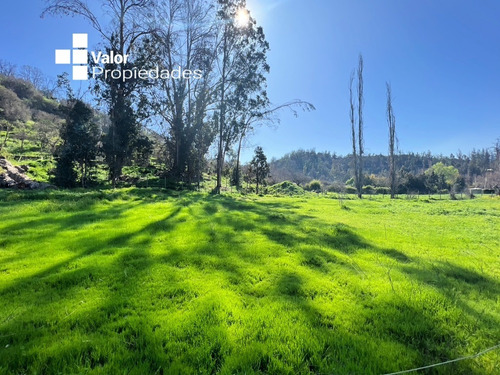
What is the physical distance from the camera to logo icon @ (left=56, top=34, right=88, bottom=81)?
1792 cm

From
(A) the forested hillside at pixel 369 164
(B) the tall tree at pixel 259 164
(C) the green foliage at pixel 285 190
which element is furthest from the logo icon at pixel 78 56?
(A) the forested hillside at pixel 369 164

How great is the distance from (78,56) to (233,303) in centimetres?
2335

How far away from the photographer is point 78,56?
747 inches

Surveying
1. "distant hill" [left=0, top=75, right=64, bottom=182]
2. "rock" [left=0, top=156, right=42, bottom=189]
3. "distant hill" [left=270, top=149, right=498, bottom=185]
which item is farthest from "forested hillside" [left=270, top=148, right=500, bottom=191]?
"rock" [left=0, top=156, right=42, bottom=189]

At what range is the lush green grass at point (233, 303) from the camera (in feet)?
7.19

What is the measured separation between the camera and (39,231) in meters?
5.43

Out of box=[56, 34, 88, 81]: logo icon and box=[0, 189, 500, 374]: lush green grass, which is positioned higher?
box=[56, 34, 88, 81]: logo icon

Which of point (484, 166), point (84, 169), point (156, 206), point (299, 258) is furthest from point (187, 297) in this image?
point (484, 166)

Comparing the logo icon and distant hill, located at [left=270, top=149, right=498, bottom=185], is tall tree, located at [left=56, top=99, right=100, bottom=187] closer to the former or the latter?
the logo icon

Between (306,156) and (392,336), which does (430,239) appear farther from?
(306,156)

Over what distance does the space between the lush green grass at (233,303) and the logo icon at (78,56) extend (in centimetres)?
1740

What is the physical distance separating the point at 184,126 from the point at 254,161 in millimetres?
8562

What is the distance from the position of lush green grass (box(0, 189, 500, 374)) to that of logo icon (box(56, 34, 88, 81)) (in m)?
17.4

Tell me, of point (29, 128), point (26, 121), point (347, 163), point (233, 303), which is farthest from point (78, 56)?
point (347, 163)
